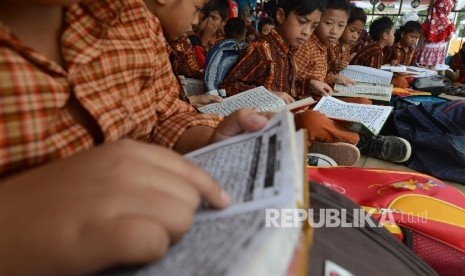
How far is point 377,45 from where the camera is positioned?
2.93m

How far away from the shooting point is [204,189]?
0.89 feet

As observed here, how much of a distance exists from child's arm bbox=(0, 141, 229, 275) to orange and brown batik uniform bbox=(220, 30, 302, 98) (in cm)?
132

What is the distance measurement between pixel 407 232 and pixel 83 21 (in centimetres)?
56

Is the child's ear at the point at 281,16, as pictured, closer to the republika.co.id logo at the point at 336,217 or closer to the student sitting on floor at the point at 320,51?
the student sitting on floor at the point at 320,51

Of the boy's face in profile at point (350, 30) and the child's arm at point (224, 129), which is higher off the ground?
the child's arm at point (224, 129)

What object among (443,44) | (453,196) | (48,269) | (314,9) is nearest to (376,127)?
(453,196)

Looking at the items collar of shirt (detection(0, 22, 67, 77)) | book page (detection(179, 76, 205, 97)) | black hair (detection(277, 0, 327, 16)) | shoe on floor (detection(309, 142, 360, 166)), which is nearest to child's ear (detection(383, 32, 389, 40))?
black hair (detection(277, 0, 327, 16))

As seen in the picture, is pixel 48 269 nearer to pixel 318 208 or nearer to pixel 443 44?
pixel 318 208

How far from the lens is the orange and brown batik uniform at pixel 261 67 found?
1565 mm

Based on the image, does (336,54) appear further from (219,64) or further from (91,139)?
(91,139)

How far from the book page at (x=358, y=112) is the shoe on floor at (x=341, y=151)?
0.10m

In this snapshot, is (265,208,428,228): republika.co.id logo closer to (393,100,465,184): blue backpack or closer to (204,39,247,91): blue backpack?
(393,100,465,184): blue backpack

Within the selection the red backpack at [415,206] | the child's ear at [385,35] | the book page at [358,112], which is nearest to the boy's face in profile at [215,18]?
the child's ear at [385,35]

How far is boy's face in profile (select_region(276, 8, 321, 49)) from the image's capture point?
5.34ft
